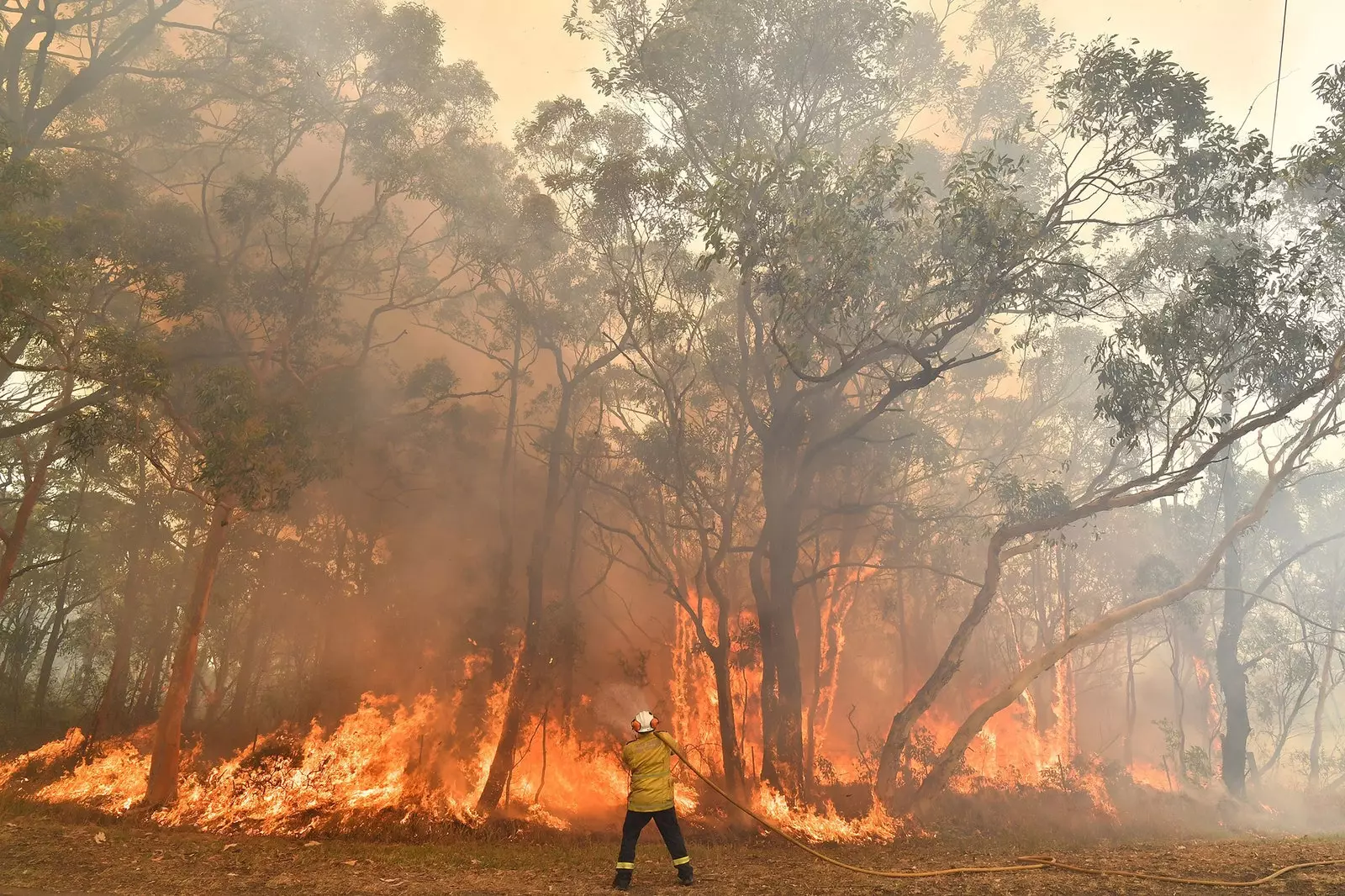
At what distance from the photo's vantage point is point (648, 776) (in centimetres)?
877

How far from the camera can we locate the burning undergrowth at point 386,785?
14.1 metres

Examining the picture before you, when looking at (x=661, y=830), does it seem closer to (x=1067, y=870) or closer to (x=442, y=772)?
(x=1067, y=870)

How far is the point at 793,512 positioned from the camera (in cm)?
1577

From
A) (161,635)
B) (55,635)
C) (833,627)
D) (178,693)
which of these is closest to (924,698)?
(833,627)

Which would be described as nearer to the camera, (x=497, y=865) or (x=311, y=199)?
(x=497, y=865)

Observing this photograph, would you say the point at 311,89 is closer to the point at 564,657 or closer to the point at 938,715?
the point at 564,657

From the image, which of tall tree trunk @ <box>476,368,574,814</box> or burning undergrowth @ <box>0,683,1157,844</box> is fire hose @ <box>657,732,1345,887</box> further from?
tall tree trunk @ <box>476,368,574,814</box>

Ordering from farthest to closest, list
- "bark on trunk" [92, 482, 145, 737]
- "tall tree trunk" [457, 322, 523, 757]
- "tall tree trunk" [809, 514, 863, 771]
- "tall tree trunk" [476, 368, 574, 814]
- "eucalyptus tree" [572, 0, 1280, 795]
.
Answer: "tall tree trunk" [809, 514, 863, 771] → "bark on trunk" [92, 482, 145, 737] → "tall tree trunk" [457, 322, 523, 757] → "tall tree trunk" [476, 368, 574, 814] → "eucalyptus tree" [572, 0, 1280, 795]

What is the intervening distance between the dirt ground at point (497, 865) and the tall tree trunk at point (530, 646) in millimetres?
2517

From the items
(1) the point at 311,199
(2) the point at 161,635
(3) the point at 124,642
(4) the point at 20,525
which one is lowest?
(3) the point at 124,642

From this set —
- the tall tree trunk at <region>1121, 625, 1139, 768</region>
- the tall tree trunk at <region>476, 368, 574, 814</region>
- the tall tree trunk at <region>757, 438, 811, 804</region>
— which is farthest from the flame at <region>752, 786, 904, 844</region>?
the tall tree trunk at <region>1121, 625, 1139, 768</region>

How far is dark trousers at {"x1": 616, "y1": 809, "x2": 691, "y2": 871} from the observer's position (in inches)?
342

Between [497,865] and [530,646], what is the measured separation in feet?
23.2

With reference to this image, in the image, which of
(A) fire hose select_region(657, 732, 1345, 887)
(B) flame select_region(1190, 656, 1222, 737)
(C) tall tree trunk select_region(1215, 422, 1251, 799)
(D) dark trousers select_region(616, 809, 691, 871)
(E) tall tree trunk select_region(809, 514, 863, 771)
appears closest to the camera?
(A) fire hose select_region(657, 732, 1345, 887)
